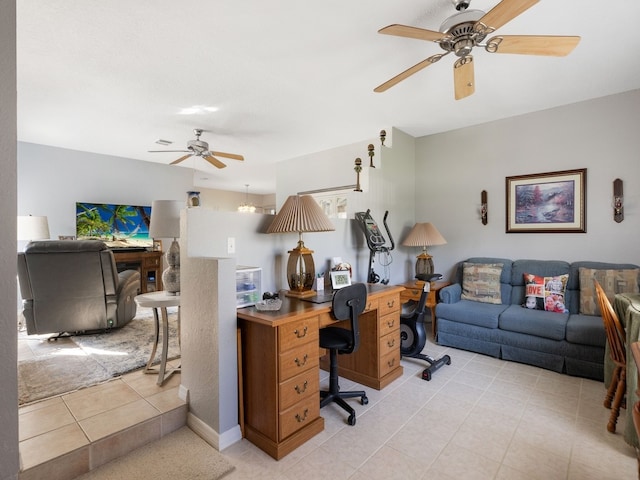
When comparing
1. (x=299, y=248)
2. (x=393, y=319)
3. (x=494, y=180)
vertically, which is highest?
(x=494, y=180)

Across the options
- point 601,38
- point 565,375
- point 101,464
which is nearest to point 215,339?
point 101,464

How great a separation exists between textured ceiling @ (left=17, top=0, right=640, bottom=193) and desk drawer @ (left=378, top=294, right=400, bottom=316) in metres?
1.96

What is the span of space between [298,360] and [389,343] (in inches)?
43.7

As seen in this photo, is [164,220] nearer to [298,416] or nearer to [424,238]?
[298,416]

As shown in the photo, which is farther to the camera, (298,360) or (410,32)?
(298,360)

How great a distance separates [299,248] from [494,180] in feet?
9.44

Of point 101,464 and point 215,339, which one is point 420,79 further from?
point 101,464

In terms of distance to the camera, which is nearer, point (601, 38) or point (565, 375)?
point (601, 38)

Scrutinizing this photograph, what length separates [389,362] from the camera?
9.05 ft

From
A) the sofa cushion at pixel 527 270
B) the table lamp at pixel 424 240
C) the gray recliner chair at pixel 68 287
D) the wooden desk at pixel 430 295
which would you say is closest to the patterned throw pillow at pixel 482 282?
the sofa cushion at pixel 527 270

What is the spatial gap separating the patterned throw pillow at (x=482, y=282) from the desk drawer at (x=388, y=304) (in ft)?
4.52


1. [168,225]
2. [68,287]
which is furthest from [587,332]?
[68,287]

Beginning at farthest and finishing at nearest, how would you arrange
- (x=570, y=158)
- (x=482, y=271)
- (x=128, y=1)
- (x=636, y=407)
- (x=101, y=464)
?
(x=482, y=271) → (x=570, y=158) → (x=128, y=1) → (x=101, y=464) → (x=636, y=407)

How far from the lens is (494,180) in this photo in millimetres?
3941
